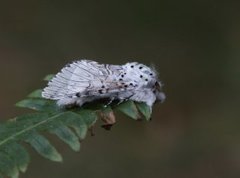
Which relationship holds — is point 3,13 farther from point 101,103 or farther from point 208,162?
point 101,103

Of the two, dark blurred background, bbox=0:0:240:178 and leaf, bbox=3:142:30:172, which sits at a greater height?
leaf, bbox=3:142:30:172

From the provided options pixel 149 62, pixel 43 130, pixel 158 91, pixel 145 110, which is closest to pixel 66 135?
pixel 43 130

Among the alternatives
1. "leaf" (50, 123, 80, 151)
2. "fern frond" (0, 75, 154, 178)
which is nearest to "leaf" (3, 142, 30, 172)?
"fern frond" (0, 75, 154, 178)

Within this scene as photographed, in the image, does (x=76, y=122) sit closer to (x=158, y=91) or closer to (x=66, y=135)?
(x=66, y=135)

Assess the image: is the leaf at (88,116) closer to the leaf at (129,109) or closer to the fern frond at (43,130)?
the fern frond at (43,130)

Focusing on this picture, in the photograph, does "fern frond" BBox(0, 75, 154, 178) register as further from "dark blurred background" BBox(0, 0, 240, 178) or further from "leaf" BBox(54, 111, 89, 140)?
"dark blurred background" BBox(0, 0, 240, 178)

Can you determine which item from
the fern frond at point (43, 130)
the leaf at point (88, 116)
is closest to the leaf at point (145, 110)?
the fern frond at point (43, 130)

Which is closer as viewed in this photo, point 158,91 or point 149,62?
point 158,91
